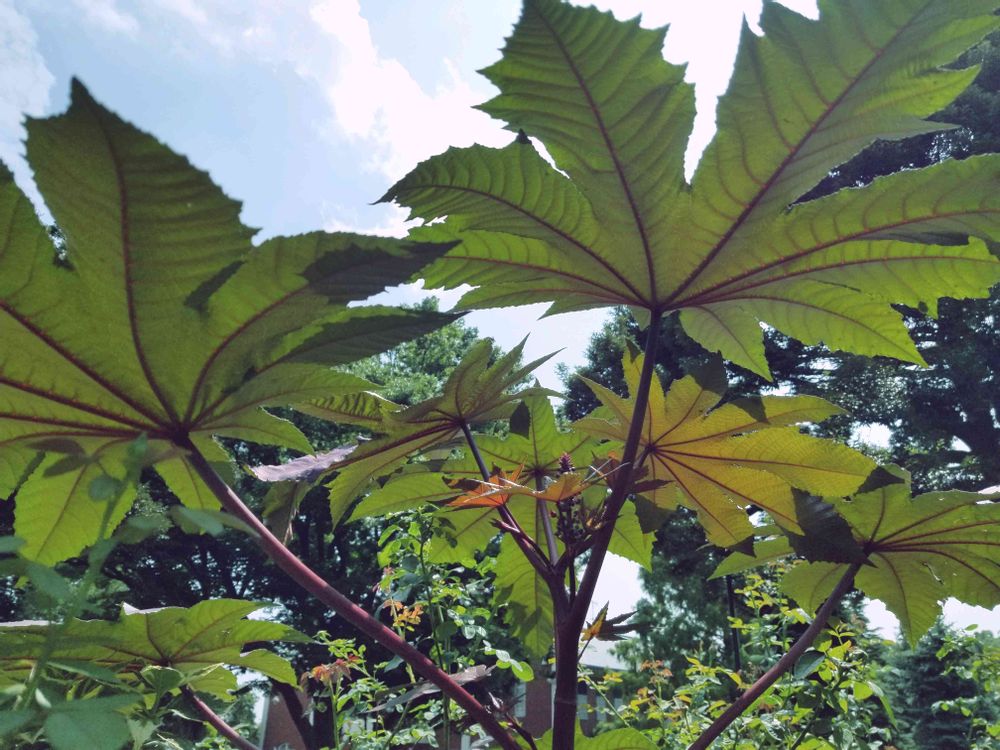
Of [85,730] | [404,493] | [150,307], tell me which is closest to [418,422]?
[404,493]

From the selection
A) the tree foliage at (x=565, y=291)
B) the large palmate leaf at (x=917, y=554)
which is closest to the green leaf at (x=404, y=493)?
the tree foliage at (x=565, y=291)

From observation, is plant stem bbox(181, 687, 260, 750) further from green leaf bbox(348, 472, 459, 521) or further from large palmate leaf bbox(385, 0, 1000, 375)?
large palmate leaf bbox(385, 0, 1000, 375)

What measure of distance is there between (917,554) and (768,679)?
1.31 feet

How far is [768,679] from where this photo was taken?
87 centimetres

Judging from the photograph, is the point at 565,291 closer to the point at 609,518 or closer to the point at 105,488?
the point at 609,518

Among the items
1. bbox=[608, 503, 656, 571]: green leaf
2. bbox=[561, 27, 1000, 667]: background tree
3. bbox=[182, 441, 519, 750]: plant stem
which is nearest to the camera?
bbox=[182, 441, 519, 750]: plant stem

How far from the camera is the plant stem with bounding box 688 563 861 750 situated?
77 centimetres

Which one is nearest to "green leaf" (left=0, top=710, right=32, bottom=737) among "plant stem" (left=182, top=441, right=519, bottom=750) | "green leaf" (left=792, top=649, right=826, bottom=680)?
"plant stem" (left=182, top=441, right=519, bottom=750)

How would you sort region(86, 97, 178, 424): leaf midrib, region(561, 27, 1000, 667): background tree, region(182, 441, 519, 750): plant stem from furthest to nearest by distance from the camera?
region(561, 27, 1000, 667): background tree, region(182, 441, 519, 750): plant stem, region(86, 97, 178, 424): leaf midrib

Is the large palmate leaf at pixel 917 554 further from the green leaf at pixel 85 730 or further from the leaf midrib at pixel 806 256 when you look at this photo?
the green leaf at pixel 85 730

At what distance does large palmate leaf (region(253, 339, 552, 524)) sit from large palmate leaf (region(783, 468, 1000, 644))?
1.62 feet

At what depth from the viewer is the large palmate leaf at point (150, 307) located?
533mm

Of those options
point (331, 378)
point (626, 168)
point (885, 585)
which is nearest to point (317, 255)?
point (331, 378)

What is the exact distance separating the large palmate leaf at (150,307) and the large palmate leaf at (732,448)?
0.43 meters
